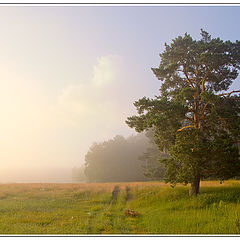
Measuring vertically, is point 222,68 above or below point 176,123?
above

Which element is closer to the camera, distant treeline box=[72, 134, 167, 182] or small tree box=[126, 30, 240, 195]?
small tree box=[126, 30, 240, 195]

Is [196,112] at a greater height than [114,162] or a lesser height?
greater

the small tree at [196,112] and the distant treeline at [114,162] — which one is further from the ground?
the small tree at [196,112]

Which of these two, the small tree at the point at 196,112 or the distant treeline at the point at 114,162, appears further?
the distant treeline at the point at 114,162

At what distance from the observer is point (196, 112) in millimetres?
16281

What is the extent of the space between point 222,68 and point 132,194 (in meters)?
14.0

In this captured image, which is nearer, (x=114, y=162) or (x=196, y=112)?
(x=196, y=112)

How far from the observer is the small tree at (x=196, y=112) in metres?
14.6

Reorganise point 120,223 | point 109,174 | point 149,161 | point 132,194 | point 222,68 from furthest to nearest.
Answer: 1. point 109,174
2. point 149,161
3. point 132,194
4. point 222,68
5. point 120,223

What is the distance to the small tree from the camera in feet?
48.0

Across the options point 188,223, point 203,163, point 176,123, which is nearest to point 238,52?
point 176,123

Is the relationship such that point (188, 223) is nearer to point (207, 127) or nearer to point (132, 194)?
point (207, 127)

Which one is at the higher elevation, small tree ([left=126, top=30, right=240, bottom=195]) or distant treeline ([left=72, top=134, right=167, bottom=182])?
small tree ([left=126, top=30, right=240, bottom=195])

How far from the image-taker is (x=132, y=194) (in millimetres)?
21219
